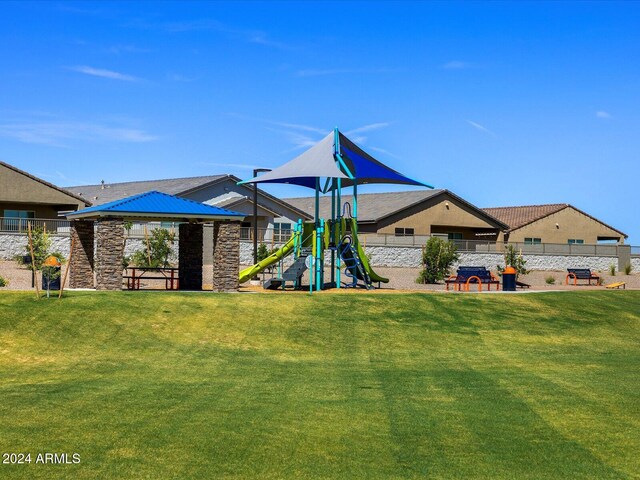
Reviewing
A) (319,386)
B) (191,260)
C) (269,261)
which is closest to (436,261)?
(269,261)

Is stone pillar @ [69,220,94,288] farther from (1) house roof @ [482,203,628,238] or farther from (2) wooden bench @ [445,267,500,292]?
(1) house roof @ [482,203,628,238]

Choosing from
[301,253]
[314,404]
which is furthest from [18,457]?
[301,253]

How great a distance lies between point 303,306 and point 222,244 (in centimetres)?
462

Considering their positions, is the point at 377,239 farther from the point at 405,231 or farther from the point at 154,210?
the point at 154,210

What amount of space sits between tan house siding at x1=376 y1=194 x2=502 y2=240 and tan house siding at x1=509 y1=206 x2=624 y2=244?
2502 millimetres

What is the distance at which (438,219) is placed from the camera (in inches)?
2655

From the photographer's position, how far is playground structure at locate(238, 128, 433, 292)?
1420 inches

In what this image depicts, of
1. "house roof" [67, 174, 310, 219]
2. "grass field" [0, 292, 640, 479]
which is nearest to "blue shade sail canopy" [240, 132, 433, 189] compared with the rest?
"grass field" [0, 292, 640, 479]

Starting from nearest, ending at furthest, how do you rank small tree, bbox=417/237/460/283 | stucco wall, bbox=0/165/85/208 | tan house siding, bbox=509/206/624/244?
small tree, bbox=417/237/460/283, stucco wall, bbox=0/165/85/208, tan house siding, bbox=509/206/624/244

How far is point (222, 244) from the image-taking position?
33531mm

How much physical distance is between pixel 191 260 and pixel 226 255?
10.4ft

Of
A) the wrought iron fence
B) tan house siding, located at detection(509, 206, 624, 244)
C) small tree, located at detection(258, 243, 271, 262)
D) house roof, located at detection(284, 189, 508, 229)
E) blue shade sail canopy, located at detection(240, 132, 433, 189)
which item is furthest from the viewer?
tan house siding, located at detection(509, 206, 624, 244)

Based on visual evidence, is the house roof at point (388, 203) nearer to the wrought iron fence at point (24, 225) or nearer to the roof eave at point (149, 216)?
the wrought iron fence at point (24, 225)

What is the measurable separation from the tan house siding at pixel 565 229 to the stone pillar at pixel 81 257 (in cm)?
4291
